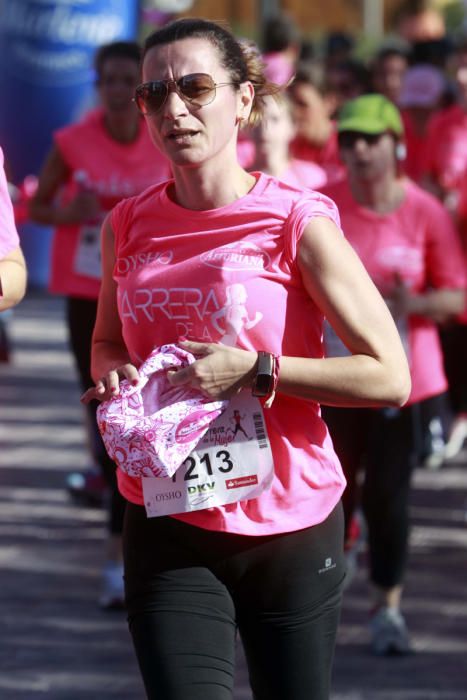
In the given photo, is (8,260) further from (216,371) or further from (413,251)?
(413,251)

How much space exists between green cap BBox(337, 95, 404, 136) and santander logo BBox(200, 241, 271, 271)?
2185 mm

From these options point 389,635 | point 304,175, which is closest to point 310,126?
point 304,175

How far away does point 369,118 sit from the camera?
16.7 feet

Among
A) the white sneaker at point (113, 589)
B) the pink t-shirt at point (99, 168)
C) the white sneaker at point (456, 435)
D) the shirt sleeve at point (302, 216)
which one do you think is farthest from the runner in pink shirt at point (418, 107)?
the shirt sleeve at point (302, 216)

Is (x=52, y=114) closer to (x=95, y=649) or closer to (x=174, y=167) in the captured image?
(x=95, y=649)

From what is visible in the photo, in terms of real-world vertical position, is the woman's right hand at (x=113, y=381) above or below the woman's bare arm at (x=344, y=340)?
below

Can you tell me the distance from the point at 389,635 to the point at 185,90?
2681mm

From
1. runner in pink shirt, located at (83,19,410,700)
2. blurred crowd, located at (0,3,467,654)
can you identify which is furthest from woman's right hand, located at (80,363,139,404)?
blurred crowd, located at (0,3,467,654)

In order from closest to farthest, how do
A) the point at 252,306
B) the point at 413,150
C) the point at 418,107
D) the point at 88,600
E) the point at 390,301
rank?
the point at 252,306
the point at 390,301
the point at 88,600
the point at 413,150
the point at 418,107

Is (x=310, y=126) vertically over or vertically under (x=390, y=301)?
under

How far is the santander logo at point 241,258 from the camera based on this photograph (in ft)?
9.73

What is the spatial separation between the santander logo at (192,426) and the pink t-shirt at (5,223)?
68 cm

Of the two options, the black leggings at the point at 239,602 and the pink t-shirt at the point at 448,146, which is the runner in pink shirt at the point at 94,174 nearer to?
the pink t-shirt at the point at 448,146

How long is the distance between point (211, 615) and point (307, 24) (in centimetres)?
2702
